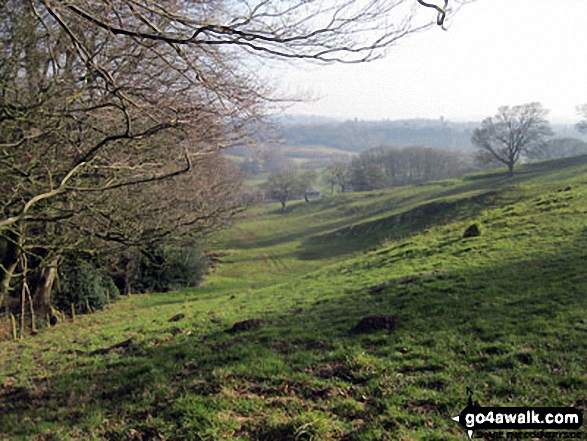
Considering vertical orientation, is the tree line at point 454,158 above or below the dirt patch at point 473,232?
above

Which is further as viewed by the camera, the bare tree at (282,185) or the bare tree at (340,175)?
the bare tree at (340,175)

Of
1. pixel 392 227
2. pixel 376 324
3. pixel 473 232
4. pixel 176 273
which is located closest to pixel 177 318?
pixel 376 324

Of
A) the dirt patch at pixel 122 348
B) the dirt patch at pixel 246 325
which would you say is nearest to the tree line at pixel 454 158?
the dirt patch at pixel 246 325

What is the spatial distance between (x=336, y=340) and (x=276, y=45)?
5.48 m

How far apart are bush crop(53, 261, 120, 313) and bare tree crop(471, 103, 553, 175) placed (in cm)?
5385

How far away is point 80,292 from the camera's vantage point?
20094mm

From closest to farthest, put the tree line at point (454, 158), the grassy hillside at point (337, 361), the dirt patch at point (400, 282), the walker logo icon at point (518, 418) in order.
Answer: the walker logo icon at point (518, 418) → the grassy hillside at point (337, 361) → the dirt patch at point (400, 282) → the tree line at point (454, 158)

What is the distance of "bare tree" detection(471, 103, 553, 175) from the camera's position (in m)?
57.0

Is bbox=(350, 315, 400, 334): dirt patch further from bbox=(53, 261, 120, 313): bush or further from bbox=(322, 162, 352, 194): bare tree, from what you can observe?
bbox=(322, 162, 352, 194): bare tree

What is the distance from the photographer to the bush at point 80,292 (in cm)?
1970

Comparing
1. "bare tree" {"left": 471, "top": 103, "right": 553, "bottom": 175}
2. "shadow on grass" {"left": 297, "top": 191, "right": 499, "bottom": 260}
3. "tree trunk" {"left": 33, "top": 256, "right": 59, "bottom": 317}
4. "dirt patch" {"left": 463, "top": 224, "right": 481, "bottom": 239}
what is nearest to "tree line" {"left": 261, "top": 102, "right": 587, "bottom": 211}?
"bare tree" {"left": 471, "top": 103, "right": 553, "bottom": 175}

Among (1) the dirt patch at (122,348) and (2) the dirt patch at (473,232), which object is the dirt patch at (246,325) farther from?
(2) the dirt patch at (473,232)

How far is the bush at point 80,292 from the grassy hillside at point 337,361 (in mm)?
4925

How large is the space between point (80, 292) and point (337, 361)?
17674 mm
